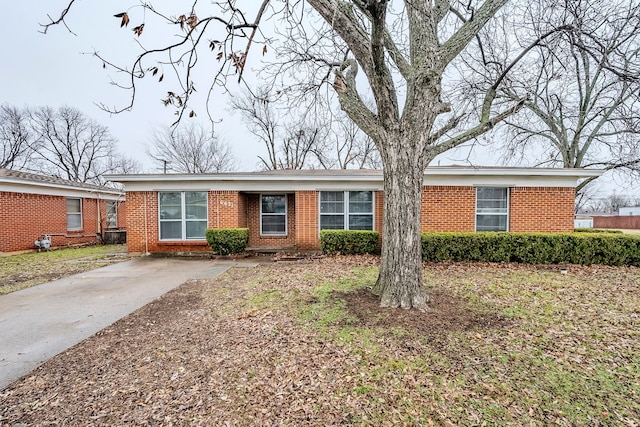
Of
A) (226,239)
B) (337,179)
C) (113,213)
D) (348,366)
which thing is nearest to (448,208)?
(337,179)

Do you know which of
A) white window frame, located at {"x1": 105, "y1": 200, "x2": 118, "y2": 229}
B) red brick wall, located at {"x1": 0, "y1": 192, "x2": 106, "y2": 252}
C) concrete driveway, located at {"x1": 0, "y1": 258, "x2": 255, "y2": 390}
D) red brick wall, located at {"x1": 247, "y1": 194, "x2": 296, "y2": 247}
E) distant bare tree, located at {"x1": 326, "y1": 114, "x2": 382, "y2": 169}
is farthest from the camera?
distant bare tree, located at {"x1": 326, "y1": 114, "x2": 382, "y2": 169}

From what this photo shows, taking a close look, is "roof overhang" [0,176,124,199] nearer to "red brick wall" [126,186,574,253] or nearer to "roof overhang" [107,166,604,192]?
"roof overhang" [107,166,604,192]

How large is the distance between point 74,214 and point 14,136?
79.4 ft

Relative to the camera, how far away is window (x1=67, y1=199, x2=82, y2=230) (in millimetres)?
13375

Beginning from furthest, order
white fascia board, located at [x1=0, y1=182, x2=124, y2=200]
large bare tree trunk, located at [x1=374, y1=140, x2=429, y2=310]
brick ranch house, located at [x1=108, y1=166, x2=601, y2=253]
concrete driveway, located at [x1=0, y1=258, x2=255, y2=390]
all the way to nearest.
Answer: white fascia board, located at [x1=0, y1=182, x2=124, y2=200]
brick ranch house, located at [x1=108, y1=166, x2=601, y2=253]
large bare tree trunk, located at [x1=374, y1=140, x2=429, y2=310]
concrete driveway, located at [x1=0, y1=258, x2=255, y2=390]

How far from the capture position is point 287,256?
9.80 meters

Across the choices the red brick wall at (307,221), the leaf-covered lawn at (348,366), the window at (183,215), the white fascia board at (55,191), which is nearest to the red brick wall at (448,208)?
the red brick wall at (307,221)

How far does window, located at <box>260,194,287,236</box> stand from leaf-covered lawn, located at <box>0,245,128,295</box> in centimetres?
503

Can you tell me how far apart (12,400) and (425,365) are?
12.6 ft

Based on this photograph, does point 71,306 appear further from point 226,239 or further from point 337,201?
point 337,201

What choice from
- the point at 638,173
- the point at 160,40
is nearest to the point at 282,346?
the point at 160,40

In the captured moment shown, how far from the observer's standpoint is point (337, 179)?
1019cm

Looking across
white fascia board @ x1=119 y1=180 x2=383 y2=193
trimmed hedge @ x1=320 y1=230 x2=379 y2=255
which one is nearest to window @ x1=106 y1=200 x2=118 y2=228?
white fascia board @ x1=119 y1=180 x2=383 y2=193

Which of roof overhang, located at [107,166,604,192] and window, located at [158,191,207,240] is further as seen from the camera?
window, located at [158,191,207,240]
